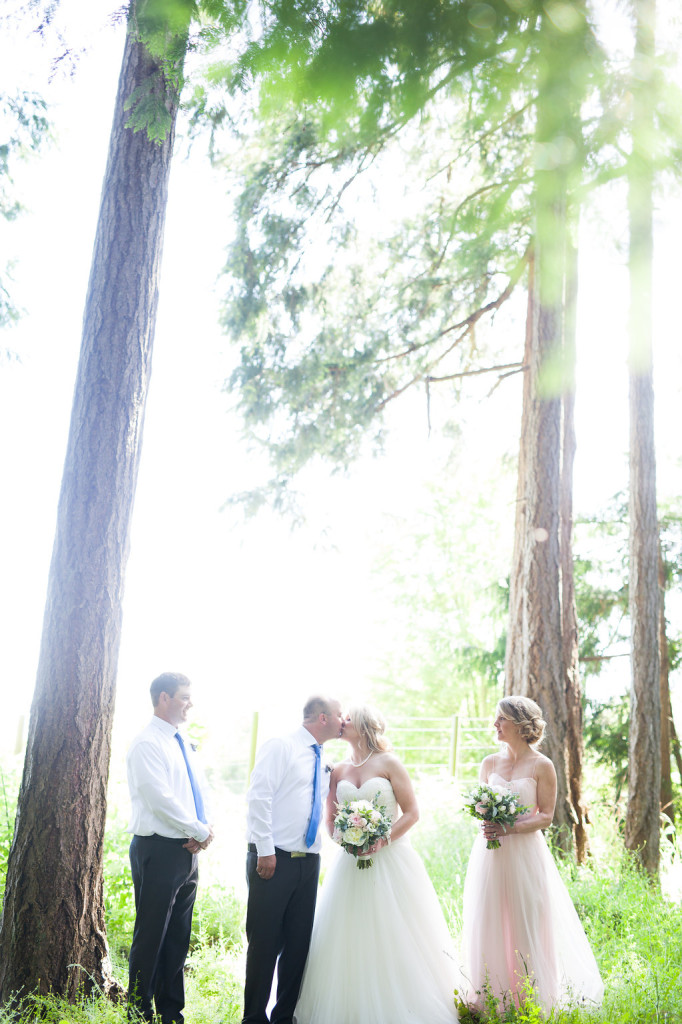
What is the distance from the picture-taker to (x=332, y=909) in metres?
4.68

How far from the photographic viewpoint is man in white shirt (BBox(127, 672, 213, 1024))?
168 inches

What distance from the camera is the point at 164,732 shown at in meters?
4.55

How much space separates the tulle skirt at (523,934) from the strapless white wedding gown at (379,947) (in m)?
0.24

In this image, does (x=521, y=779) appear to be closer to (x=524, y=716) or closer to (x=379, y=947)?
(x=524, y=716)

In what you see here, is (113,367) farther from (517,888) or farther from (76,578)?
(517,888)

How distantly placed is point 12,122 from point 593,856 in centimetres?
908

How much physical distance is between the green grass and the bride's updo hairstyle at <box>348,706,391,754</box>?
4.95 feet

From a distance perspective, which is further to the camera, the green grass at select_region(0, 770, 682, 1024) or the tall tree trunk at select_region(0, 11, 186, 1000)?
the tall tree trunk at select_region(0, 11, 186, 1000)

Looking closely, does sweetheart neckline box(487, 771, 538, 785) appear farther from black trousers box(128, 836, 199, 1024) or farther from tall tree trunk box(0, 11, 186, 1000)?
tall tree trunk box(0, 11, 186, 1000)

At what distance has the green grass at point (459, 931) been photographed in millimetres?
4285

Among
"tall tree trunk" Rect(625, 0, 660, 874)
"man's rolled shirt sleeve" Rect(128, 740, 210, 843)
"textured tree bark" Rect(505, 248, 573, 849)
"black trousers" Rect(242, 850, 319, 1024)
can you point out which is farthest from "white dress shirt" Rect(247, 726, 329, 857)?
"tall tree trunk" Rect(625, 0, 660, 874)

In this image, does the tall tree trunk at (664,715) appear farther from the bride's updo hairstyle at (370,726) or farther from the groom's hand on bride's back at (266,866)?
the groom's hand on bride's back at (266,866)

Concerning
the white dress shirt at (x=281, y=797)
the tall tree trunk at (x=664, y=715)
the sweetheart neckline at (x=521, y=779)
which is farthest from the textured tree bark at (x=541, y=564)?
the white dress shirt at (x=281, y=797)

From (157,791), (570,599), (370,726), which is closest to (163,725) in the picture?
(157,791)
